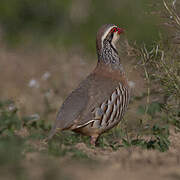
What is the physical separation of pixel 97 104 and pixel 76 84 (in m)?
3.28

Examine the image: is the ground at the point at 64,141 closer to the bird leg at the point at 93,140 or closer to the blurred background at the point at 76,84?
the blurred background at the point at 76,84

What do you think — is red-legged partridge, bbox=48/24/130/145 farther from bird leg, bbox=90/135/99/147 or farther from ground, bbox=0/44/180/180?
ground, bbox=0/44/180/180

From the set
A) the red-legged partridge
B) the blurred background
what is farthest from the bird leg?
the blurred background

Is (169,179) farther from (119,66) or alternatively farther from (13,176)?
(119,66)

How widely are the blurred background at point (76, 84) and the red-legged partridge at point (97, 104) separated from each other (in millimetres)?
165

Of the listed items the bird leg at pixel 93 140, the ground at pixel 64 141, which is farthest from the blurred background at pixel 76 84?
the bird leg at pixel 93 140

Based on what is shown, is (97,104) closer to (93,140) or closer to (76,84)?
(93,140)

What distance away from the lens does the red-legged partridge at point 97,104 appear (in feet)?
17.5

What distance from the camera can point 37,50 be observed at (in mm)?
11797

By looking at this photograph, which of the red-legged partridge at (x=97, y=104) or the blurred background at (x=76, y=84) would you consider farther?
the red-legged partridge at (x=97, y=104)

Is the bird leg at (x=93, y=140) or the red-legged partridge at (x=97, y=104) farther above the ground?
the red-legged partridge at (x=97, y=104)

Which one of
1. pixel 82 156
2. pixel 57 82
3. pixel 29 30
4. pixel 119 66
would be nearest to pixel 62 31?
pixel 29 30

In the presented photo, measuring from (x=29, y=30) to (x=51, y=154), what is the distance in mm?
9297

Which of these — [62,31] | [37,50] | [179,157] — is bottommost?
[179,157]
